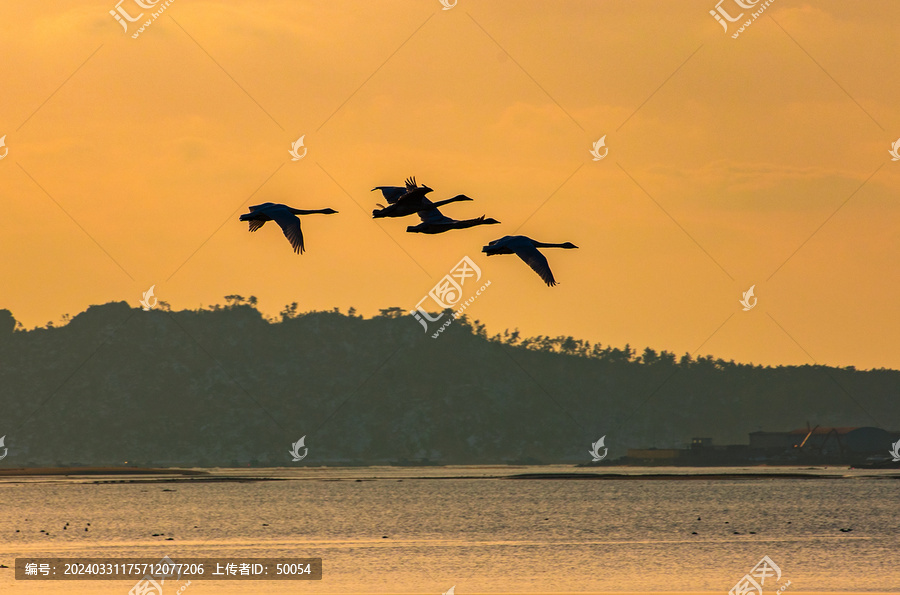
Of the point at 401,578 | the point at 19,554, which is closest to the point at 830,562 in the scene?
the point at 401,578

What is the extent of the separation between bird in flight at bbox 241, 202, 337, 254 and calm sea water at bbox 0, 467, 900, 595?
53.1 meters

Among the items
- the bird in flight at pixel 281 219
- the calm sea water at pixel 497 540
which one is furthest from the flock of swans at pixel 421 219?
the calm sea water at pixel 497 540

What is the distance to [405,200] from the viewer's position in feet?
133

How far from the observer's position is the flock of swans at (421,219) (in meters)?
38.4

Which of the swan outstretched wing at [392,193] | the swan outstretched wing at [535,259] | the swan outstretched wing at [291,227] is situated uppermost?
the swan outstretched wing at [392,193]

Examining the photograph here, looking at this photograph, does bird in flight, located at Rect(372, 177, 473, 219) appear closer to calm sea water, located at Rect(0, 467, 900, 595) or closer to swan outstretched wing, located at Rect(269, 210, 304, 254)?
swan outstretched wing, located at Rect(269, 210, 304, 254)

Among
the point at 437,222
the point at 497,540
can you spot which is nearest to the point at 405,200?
the point at 437,222

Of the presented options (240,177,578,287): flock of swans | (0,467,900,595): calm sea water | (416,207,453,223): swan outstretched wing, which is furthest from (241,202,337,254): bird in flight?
(0,467,900,595): calm sea water

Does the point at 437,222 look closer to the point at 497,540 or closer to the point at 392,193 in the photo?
the point at 392,193

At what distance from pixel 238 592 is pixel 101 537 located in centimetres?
5251

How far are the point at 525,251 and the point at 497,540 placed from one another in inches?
3585

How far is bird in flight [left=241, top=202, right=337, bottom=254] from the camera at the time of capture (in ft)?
124

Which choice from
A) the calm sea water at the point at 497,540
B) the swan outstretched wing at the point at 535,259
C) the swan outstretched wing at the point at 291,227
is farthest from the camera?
the calm sea water at the point at 497,540

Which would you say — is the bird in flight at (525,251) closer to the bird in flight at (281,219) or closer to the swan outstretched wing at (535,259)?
the swan outstretched wing at (535,259)
